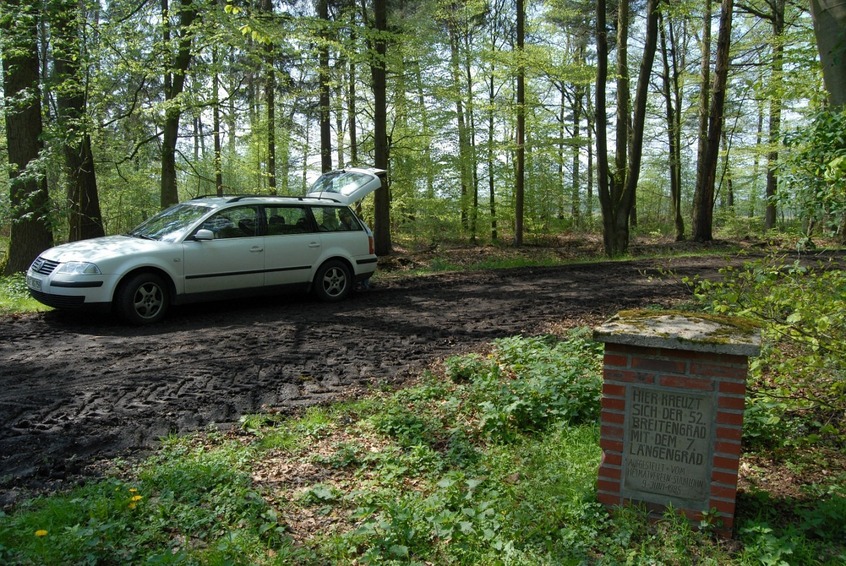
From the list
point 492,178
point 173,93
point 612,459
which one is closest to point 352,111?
point 173,93

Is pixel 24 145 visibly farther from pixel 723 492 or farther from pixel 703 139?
pixel 703 139

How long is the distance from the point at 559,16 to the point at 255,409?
65.8ft

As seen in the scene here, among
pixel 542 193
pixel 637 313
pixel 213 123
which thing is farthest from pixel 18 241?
pixel 542 193

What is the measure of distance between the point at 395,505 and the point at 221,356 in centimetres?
369

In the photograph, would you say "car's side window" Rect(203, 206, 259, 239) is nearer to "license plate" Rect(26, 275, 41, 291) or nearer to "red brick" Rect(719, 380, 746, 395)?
"license plate" Rect(26, 275, 41, 291)

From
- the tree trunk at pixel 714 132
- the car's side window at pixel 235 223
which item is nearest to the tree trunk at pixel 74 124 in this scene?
the car's side window at pixel 235 223

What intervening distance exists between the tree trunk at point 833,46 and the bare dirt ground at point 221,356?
403 centimetres

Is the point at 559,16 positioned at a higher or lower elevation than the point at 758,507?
higher

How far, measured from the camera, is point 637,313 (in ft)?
12.8

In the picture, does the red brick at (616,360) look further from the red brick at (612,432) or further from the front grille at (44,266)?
the front grille at (44,266)

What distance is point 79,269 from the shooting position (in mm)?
7586

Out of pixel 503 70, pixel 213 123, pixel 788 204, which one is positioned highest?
pixel 503 70

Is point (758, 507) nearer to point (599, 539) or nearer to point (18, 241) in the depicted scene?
point (599, 539)

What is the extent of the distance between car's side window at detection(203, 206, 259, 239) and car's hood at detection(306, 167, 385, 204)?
1.59 meters
